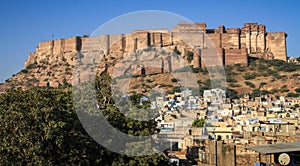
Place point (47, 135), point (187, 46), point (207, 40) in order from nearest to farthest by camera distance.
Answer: point (47, 135) → point (207, 40) → point (187, 46)

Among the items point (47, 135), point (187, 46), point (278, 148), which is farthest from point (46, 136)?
point (187, 46)

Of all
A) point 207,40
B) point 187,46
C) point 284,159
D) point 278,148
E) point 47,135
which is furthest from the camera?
point 187,46

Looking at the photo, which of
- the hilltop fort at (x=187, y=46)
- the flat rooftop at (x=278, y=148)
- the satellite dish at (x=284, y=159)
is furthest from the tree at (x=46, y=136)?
the hilltop fort at (x=187, y=46)

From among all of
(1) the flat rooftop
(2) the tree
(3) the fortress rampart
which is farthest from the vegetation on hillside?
(3) the fortress rampart

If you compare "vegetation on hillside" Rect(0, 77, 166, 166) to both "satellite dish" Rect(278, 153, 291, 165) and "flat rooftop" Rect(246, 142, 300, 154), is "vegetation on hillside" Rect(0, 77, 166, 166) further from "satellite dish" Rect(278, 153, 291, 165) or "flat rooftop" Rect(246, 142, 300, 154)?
"satellite dish" Rect(278, 153, 291, 165)

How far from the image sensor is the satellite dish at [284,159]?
684cm

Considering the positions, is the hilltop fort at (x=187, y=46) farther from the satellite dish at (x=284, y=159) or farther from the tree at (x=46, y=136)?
the satellite dish at (x=284, y=159)

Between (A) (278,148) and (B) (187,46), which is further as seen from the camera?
(B) (187,46)

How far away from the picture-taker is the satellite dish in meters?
6.84

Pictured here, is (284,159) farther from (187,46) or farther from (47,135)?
(187,46)

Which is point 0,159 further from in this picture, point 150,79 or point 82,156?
point 150,79

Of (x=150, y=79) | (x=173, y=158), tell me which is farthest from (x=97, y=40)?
(x=173, y=158)

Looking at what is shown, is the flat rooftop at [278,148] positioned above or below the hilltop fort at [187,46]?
below

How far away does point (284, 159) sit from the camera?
688cm
